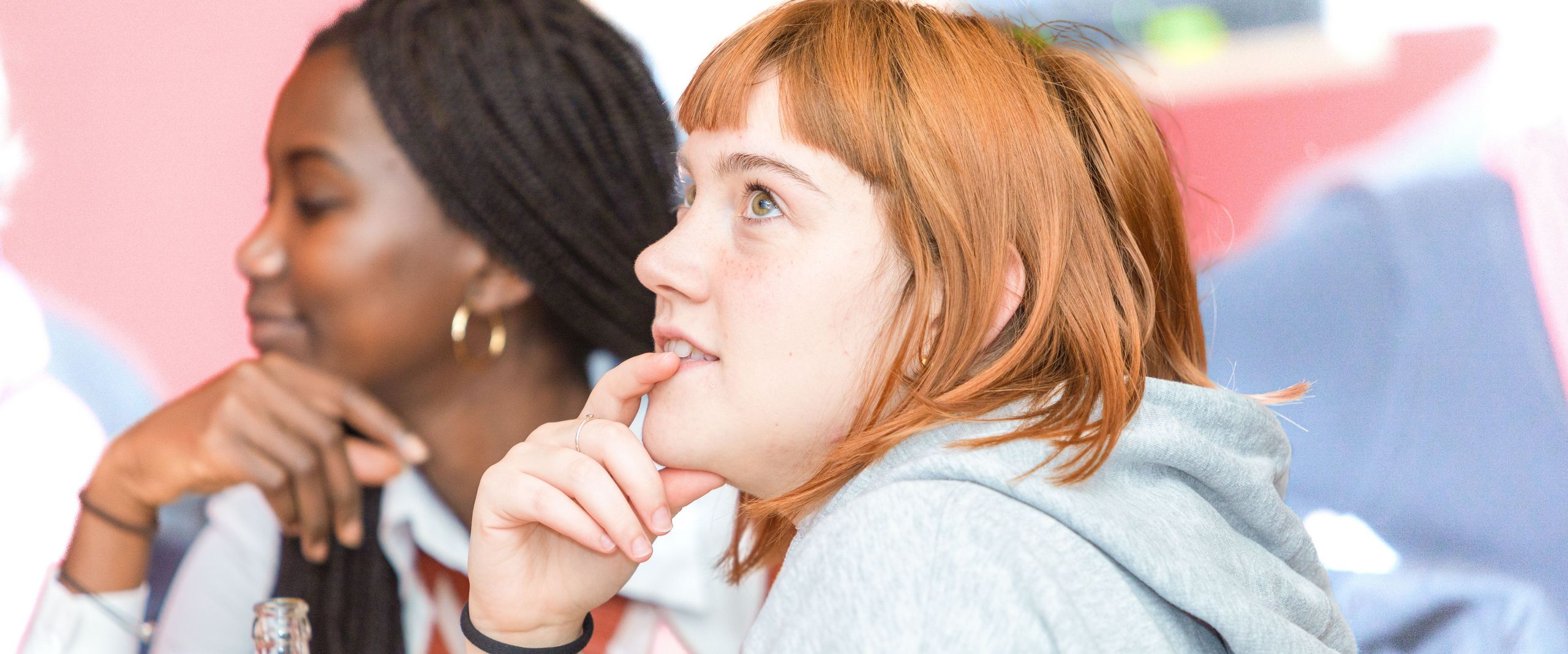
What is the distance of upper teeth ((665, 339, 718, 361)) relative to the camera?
35.9 inches

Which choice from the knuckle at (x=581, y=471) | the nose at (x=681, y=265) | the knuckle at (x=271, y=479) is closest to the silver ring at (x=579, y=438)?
the knuckle at (x=581, y=471)

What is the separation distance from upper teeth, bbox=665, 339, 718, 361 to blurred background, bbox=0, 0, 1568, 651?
1.71ft

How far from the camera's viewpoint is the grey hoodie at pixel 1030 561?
2.02 feet

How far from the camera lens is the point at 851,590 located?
0.64 m

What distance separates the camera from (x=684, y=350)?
0.93 m

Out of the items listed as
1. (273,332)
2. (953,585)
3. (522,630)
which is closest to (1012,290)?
(953,585)

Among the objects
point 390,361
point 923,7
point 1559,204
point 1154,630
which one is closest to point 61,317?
point 390,361

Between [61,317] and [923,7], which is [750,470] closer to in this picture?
[923,7]

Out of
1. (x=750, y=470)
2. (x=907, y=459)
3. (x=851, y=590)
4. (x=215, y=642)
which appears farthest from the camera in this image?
(x=215, y=642)

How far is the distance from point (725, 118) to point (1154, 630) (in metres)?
0.48

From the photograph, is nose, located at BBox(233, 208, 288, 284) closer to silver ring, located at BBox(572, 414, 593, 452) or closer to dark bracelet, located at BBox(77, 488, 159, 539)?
dark bracelet, located at BBox(77, 488, 159, 539)

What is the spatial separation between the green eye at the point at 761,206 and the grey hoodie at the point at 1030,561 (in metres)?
0.21

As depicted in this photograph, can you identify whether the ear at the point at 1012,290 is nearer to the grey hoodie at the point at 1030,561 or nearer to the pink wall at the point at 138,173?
the grey hoodie at the point at 1030,561

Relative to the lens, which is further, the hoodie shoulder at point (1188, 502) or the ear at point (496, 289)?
the ear at point (496, 289)
